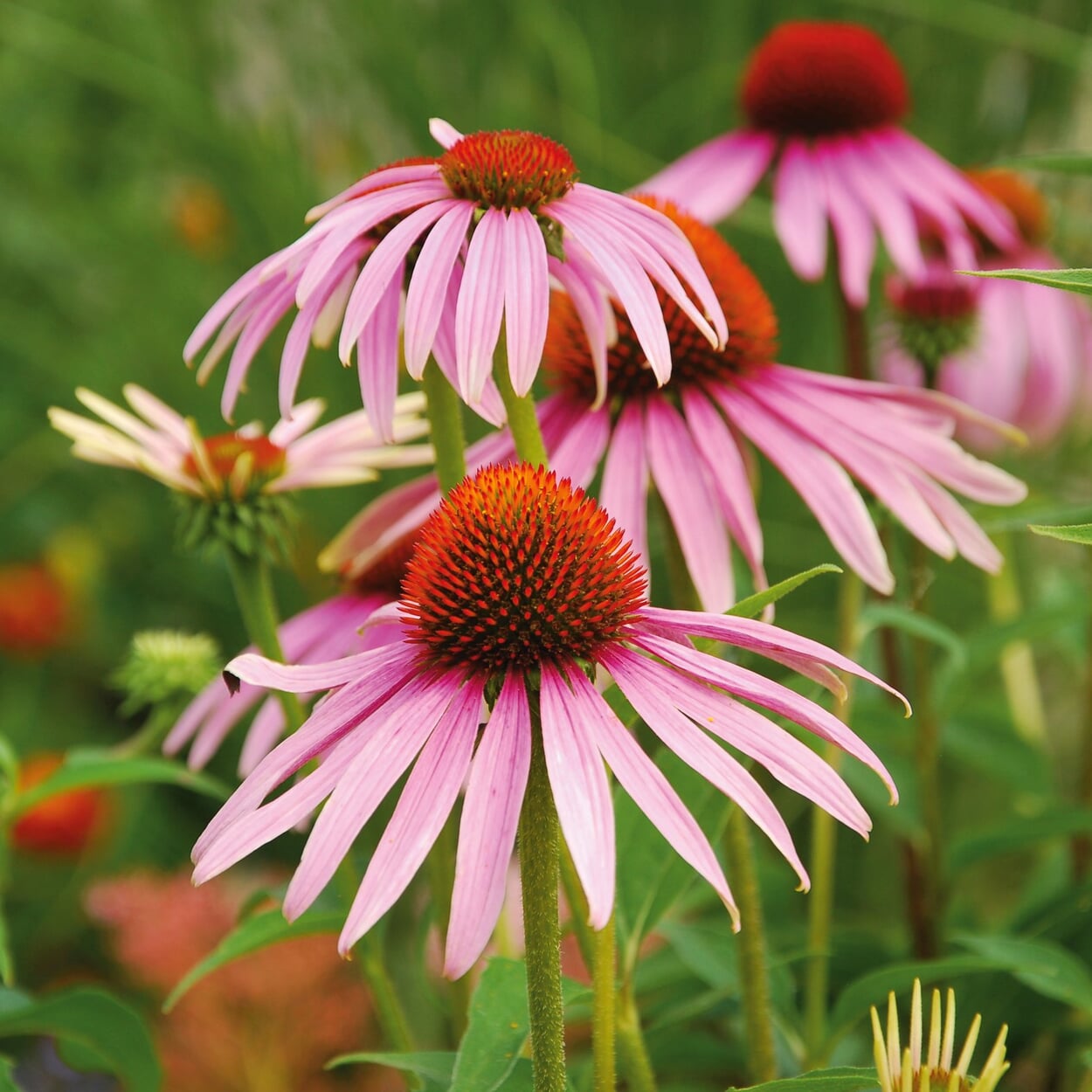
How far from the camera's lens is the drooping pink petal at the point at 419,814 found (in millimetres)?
323

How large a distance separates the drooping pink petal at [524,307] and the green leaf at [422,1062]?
208 mm

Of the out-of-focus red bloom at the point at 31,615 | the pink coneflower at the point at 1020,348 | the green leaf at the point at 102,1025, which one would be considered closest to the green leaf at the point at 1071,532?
the green leaf at the point at 102,1025

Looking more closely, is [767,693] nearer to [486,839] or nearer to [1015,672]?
[486,839]

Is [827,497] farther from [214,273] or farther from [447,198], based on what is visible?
[214,273]

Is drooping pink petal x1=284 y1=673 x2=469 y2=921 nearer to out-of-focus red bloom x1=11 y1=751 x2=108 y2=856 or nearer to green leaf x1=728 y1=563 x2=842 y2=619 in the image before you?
green leaf x1=728 y1=563 x2=842 y2=619

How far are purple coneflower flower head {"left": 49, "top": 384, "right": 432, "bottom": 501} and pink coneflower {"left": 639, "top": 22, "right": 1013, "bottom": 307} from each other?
281 millimetres

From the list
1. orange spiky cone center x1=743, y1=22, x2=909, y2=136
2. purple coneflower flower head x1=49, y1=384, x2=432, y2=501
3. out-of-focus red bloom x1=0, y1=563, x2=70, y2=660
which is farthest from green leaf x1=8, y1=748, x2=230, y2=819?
out-of-focus red bloom x1=0, y1=563, x2=70, y2=660

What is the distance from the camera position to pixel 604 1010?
0.41m

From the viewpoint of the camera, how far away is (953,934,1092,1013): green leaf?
0.50 metres

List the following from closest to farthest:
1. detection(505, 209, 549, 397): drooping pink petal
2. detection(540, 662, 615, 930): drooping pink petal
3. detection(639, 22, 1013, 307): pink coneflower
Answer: detection(540, 662, 615, 930): drooping pink petal < detection(505, 209, 549, 397): drooping pink petal < detection(639, 22, 1013, 307): pink coneflower

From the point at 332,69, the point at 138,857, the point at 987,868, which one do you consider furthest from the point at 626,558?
the point at 332,69

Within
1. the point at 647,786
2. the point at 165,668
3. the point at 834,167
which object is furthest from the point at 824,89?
the point at 647,786

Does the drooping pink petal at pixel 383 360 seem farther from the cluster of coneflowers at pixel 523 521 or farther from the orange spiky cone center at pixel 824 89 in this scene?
the orange spiky cone center at pixel 824 89

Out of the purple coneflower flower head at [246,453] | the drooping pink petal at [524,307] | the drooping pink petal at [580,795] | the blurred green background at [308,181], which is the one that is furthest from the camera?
the blurred green background at [308,181]
